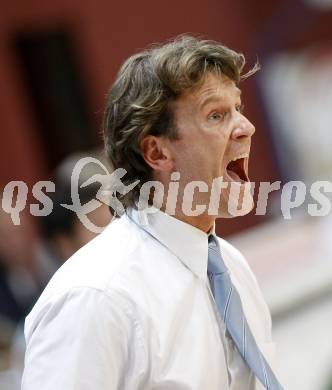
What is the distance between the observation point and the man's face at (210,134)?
5.16 ft

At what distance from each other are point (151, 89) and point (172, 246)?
0.31 metres

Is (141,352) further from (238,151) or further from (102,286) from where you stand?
(238,151)

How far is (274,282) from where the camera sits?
13.4 ft

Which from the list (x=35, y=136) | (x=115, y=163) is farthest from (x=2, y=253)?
(x=115, y=163)

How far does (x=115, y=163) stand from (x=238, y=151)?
0.86 ft

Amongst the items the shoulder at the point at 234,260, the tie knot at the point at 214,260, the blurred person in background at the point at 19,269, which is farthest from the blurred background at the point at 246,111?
the tie knot at the point at 214,260

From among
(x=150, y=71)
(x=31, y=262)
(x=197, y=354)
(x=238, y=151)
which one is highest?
(x=150, y=71)

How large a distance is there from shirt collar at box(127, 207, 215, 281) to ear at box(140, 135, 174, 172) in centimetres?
9

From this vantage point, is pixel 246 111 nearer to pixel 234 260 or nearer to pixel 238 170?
pixel 234 260

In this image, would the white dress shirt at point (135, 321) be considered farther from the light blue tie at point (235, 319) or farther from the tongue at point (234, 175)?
the tongue at point (234, 175)

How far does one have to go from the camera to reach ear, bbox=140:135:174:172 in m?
1.61

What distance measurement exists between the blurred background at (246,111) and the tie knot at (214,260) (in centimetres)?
119

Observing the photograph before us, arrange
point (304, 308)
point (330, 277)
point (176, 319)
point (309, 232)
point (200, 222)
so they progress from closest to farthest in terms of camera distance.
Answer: point (176, 319), point (200, 222), point (304, 308), point (330, 277), point (309, 232)

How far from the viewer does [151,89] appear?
157 centimetres
